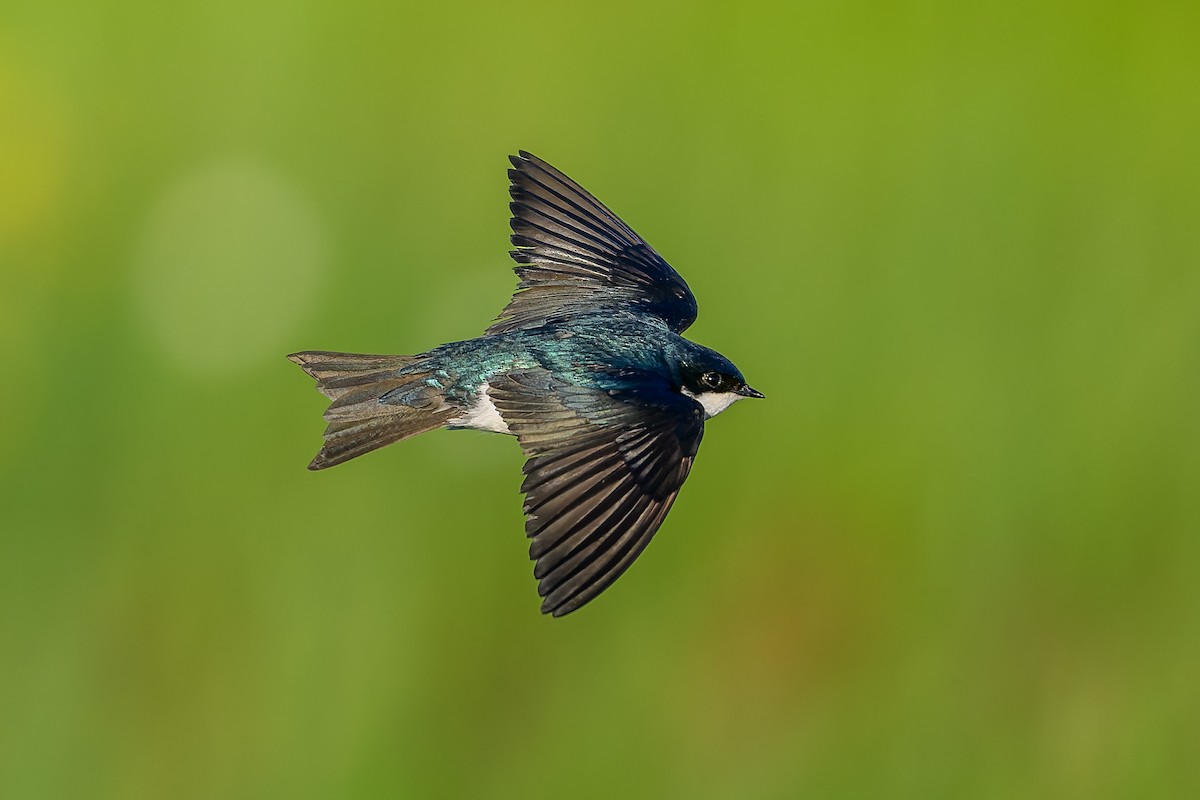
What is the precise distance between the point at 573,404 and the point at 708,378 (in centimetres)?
24

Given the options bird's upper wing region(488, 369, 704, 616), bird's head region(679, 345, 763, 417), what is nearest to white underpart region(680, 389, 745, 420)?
bird's head region(679, 345, 763, 417)

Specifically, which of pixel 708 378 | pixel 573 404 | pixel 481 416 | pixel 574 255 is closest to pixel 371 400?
pixel 481 416

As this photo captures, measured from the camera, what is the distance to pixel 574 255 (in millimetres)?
2203

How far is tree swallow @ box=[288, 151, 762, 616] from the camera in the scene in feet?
4.71

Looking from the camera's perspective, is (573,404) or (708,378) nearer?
(573,404)

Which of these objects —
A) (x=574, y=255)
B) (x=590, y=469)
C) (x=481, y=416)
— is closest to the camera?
(x=590, y=469)

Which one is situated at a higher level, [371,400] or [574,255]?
[574,255]

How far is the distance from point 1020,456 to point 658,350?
2.97 ft

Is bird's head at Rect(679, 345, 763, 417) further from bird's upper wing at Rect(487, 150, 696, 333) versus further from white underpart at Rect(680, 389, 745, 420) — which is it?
bird's upper wing at Rect(487, 150, 696, 333)

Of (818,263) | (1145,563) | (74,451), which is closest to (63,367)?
(74,451)

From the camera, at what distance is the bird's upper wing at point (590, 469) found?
140cm

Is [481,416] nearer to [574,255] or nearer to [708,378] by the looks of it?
[708,378]

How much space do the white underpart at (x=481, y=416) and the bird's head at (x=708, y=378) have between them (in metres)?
0.24

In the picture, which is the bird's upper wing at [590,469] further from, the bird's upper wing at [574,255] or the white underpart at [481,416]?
the bird's upper wing at [574,255]
